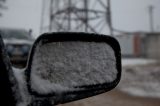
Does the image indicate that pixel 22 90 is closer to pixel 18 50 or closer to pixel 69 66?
pixel 69 66

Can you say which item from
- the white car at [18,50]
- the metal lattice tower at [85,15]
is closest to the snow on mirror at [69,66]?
the white car at [18,50]

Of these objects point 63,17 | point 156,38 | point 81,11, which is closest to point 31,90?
point 81,11

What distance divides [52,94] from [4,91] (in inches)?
4.6

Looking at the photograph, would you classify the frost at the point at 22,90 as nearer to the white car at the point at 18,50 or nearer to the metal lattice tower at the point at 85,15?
the white car at the point at 18,50

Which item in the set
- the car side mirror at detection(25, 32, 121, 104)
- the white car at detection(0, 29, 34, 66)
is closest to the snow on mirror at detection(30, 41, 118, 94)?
the car side mirror at detection(25, 32, 121, 104)

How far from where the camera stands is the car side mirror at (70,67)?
32.2 inches

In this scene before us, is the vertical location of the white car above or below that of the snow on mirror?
below

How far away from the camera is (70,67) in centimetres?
87

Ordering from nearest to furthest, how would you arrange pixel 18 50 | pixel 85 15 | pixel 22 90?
pixel 22 90
pixel 18 50
pixel 85 15

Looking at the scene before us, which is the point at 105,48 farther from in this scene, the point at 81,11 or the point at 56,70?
the point at 81,11

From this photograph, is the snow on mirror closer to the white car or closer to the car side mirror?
the car side mirror

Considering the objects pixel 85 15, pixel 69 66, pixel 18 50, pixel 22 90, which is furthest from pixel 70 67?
pixel 85 15

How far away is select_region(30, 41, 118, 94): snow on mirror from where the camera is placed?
2.70 feet

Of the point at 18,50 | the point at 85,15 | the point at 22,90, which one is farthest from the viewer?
the point at 85,15
